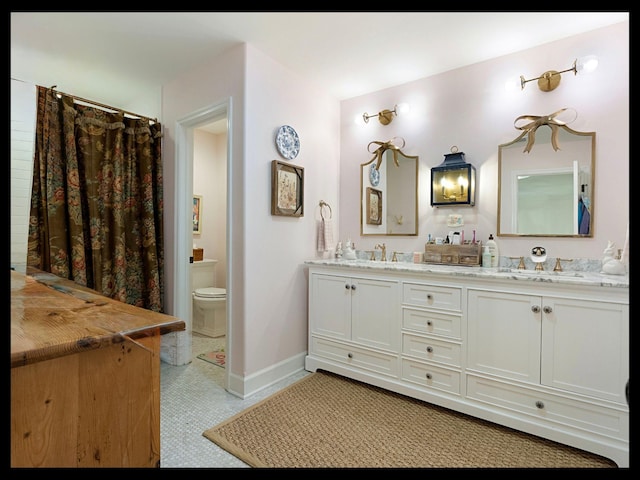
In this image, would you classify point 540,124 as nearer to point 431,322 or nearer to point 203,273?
point 431,322

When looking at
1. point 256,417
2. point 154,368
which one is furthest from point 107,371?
point 256,417

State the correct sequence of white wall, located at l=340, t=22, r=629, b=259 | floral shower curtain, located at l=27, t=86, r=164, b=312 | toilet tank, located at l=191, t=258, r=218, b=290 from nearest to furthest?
white wall, located at l=340, t=22, r=629, b=259
floral shower curtain, located at l=27, t=86, r=164, b=312
toilet tank, located at l=191, t=258, r=218, b=290

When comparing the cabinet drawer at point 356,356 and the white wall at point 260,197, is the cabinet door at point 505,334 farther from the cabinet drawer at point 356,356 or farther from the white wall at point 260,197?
the white wall at point 260,197

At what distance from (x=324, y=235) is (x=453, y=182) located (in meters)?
1.11

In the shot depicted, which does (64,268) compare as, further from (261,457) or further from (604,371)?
(604,371)

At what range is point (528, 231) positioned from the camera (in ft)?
7.18

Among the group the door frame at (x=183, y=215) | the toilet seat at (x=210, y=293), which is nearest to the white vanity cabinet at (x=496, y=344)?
the door frame at (x=183, y=215)

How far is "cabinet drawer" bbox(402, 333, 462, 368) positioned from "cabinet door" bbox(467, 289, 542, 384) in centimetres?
8

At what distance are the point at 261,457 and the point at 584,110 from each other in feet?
8.92

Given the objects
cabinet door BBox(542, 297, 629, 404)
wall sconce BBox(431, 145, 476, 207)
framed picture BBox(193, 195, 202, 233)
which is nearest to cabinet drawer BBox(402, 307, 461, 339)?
cabinet door BBox(542, 297, 629, 404)

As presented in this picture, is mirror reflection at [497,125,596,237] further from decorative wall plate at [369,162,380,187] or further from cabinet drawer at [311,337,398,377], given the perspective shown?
cabinet drawer at [311,337,398,377]

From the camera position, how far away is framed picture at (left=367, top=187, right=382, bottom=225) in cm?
287

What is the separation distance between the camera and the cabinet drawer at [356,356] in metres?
2.26

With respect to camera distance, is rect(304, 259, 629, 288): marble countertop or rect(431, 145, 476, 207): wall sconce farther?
rect(431, 145, 476, 207): wall sconce
